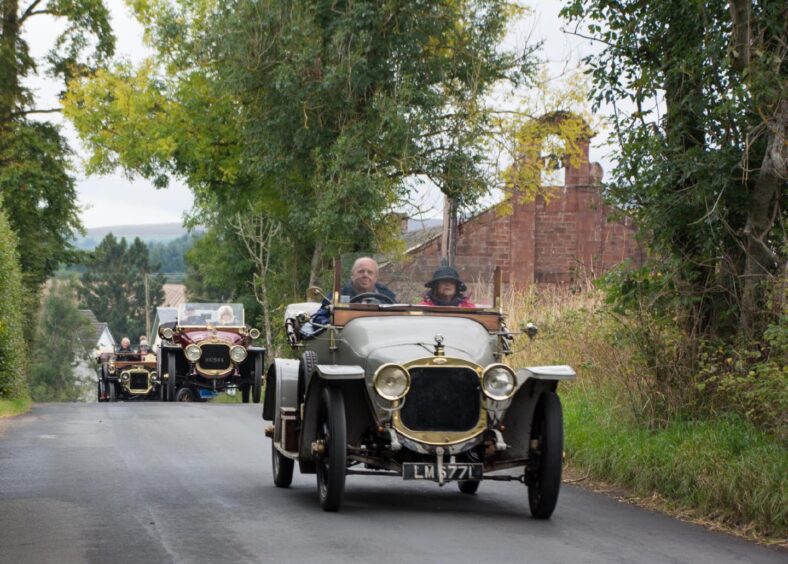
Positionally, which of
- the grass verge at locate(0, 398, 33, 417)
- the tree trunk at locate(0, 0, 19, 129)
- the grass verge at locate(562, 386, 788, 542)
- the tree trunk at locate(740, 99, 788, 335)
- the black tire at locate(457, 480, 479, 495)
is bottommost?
the grass verge at locate(0, 398, 33, 417)

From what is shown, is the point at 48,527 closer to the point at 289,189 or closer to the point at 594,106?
the point at 594,106

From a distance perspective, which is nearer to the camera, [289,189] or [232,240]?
[289,189]

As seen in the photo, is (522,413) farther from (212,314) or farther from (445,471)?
(212,314)

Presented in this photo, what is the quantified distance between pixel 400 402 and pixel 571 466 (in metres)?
4.11

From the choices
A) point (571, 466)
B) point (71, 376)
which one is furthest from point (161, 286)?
point (571, 466)

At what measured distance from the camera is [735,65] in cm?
1115

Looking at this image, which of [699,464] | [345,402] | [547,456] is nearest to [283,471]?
[345,402]

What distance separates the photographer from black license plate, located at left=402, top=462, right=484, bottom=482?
898cm

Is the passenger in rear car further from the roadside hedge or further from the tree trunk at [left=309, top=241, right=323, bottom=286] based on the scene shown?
the tree trunk at [left=309, top=241, right=323, bottom=286]

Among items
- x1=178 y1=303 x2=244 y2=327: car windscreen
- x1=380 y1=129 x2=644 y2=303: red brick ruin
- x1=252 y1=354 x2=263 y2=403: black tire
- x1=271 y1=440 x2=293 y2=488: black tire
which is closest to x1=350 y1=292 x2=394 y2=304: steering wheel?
x1=271 y1=440 x2=293 y2=488: black tire

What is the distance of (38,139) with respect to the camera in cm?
3731

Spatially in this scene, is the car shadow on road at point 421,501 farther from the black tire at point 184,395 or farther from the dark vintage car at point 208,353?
the black tire at point 184,395

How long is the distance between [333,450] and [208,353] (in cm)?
2026

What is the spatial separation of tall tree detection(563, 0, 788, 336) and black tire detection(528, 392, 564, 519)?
8.78 feet
